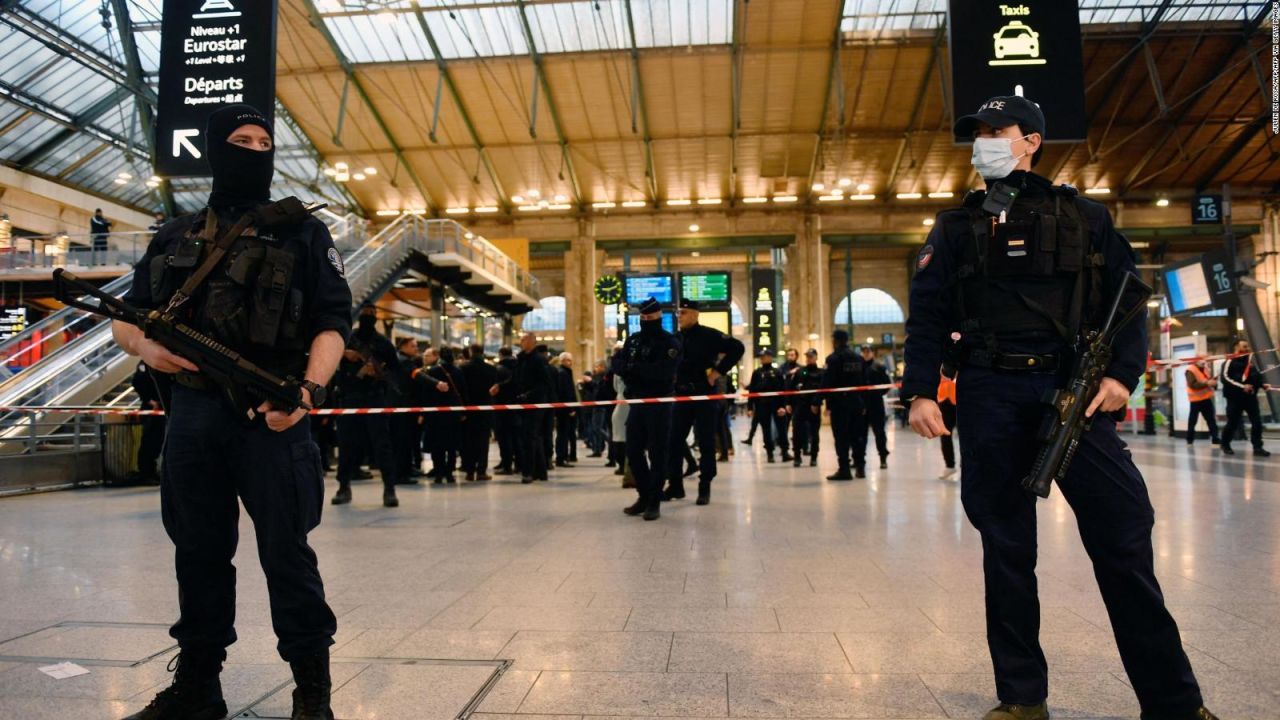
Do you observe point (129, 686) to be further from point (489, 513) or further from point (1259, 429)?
point (1259, 429)

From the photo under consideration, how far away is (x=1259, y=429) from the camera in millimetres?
11750

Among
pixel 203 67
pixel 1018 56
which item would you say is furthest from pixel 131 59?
pixel 1018 56

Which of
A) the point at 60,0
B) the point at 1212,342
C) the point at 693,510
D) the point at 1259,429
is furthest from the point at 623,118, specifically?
the point at 1212,342

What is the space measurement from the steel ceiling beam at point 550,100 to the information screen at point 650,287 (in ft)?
28.9

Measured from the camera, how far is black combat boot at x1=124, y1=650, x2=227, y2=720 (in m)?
2.29

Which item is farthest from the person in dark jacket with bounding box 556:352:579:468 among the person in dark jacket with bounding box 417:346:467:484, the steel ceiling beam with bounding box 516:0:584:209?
the steel ceiling beam with bounding box 516:0:584:209

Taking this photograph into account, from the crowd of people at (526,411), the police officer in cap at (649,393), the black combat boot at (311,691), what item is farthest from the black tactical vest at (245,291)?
the crowd of people at (526,411)

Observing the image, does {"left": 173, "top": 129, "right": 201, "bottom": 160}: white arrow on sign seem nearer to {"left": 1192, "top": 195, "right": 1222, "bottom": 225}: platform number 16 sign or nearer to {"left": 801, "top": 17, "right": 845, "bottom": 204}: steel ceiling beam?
{"left": 801, "top": 17, "right": 845, "bottom": 204}: steel ceiling beam

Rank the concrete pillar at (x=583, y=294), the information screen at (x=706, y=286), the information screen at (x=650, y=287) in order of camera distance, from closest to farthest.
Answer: the information screen at (x=706, y=286) → the information screen at (x=650, y=287) → the concrete pillar at (x=583, y=294)

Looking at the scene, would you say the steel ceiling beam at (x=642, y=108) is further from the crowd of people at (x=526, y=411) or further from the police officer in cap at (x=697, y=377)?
the police officer in cap at (x=697, y=377)

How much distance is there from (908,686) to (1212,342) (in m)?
46.6

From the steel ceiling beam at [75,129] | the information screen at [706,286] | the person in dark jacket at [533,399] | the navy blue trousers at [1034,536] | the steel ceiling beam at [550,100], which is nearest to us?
the navy blue trousers at [1034,536]

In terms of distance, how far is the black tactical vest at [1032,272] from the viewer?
2348 millimetres

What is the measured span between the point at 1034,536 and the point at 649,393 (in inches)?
183
